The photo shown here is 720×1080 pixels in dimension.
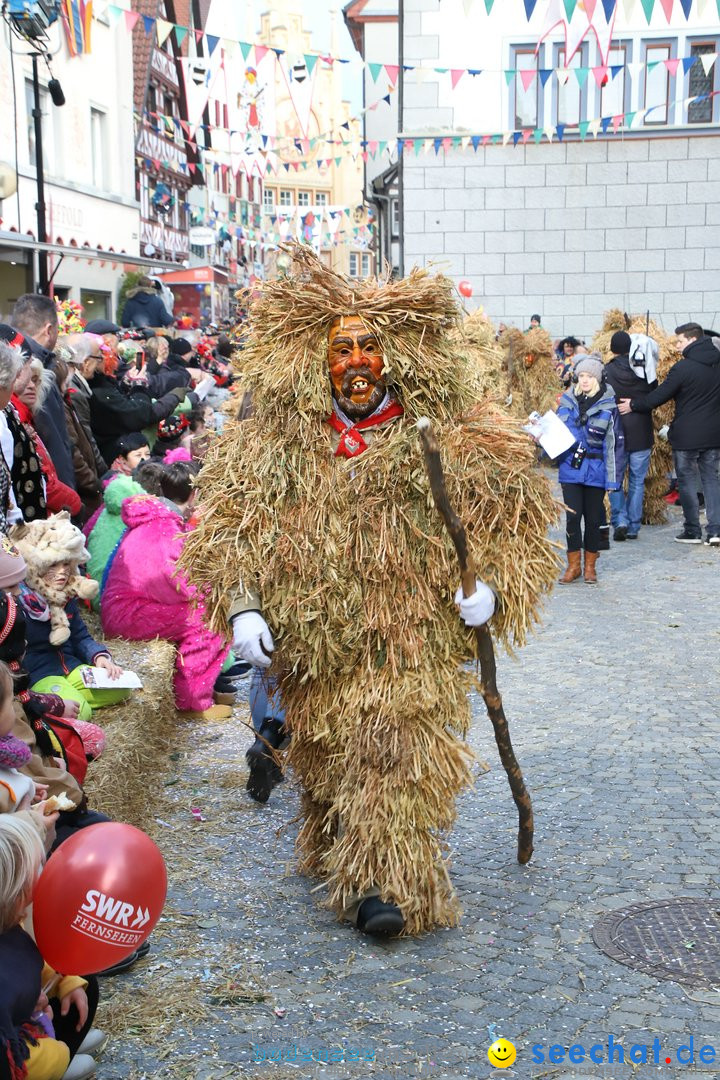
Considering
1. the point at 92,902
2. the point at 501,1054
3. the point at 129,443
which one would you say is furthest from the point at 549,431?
the point at 129,443

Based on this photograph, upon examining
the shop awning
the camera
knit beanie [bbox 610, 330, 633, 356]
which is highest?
the shop awning

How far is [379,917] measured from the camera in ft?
12.9

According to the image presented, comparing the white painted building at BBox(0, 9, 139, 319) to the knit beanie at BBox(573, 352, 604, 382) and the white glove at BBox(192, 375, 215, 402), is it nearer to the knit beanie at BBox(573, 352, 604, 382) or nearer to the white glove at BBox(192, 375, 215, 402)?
the white glove at BBox(192, 375, 215, 402)

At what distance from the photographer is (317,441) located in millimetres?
4148

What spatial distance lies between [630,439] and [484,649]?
8.75 metres

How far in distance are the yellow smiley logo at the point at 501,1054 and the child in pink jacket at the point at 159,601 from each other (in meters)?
3.46

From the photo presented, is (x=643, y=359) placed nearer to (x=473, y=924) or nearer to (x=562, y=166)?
(x=562, y=166)

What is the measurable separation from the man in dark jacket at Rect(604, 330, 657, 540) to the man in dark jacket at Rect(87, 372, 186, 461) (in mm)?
5783

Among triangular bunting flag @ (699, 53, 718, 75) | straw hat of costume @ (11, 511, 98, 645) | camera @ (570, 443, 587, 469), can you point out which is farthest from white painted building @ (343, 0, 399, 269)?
straw hat of costume @ (11, 511, 98, 645)

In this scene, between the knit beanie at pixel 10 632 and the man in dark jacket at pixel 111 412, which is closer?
the knit beanie at pixel 10 632

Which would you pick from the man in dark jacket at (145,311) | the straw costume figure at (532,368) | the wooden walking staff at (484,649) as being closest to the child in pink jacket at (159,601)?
the wooden walking staff at (484,649)

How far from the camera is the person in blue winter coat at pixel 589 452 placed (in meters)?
9.86

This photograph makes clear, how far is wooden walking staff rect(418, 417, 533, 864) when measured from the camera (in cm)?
372

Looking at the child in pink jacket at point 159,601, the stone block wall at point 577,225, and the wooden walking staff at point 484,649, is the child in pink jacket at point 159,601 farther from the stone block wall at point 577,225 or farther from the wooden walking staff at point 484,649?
the stone block wall at point 577,225
